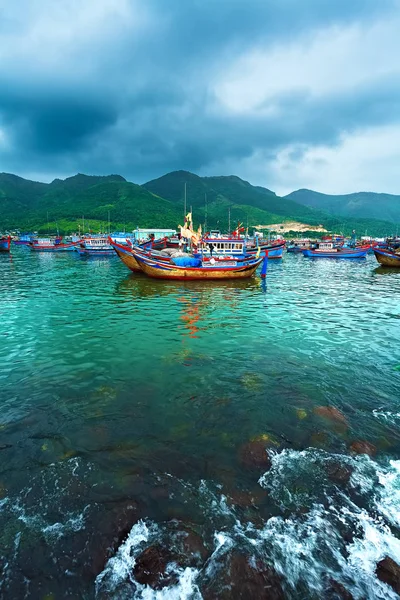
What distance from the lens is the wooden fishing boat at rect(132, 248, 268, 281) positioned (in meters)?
35.4

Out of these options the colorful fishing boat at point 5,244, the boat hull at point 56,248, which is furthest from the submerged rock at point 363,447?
the boat hull at point 56,248

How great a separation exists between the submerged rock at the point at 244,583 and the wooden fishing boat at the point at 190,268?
1237 inches

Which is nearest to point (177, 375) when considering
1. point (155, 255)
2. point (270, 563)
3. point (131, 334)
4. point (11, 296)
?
point (131, 334)

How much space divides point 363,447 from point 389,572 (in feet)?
10.4

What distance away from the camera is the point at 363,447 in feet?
25.7

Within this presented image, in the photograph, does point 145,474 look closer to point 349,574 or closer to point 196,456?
point 196,456

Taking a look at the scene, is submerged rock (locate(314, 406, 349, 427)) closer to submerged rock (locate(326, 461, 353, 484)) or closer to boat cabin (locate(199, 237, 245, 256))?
submerged rock (locate(326, 461, 353, 484))

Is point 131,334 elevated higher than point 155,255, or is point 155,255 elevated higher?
point 155,255

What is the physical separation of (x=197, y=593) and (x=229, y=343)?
11.3 metres

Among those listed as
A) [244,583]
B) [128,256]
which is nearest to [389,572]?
[244,583]

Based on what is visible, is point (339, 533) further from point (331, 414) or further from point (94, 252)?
point (94, 252)

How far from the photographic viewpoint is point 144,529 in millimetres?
5562

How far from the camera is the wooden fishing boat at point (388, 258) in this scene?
5194cm

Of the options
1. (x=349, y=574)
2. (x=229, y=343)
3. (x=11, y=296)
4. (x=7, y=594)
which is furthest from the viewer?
(x=11, y=296)
